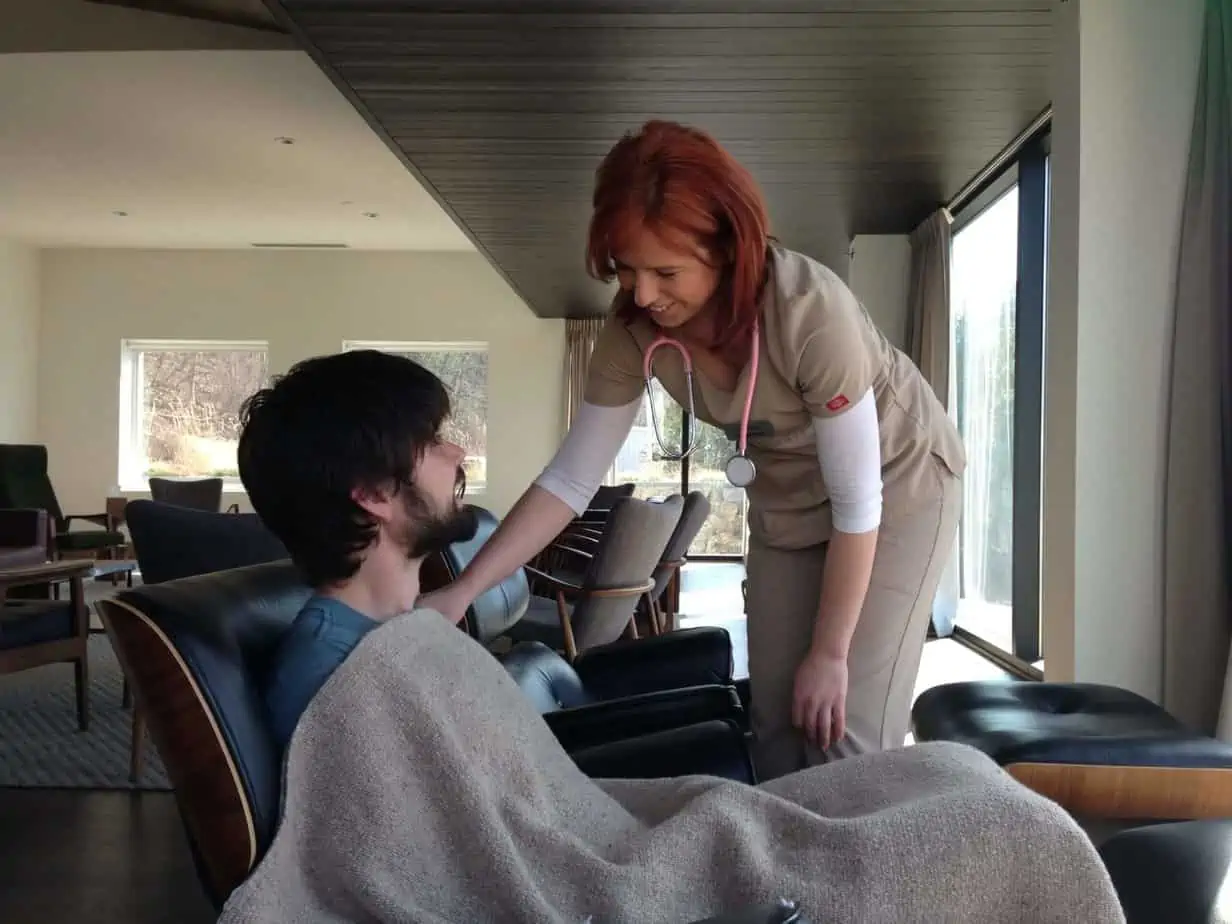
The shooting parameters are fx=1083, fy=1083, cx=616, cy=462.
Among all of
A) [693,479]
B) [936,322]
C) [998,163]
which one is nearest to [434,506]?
[998,163]

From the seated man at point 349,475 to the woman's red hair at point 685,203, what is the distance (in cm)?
32

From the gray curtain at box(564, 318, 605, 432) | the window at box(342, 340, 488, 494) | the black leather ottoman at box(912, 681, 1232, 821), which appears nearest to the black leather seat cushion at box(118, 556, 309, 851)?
the black leather ottoman at box(912, 681, 1232, 821)

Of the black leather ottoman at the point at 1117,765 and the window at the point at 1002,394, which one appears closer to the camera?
the black leather ottoman at the point at 1117,765

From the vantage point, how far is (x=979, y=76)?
171 inches

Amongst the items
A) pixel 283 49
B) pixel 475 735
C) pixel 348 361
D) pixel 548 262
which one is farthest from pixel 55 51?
pixel 475 735

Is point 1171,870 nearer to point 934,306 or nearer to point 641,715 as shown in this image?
point 641,715

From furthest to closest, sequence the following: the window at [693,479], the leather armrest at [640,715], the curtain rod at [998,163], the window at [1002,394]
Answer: the window at [693,479]
the window at [1002,394]
the curtain rod at [998,163]
the leather armrest at [640,715]

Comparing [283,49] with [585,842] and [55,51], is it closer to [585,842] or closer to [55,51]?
[55,51]

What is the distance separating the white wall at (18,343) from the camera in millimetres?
10070

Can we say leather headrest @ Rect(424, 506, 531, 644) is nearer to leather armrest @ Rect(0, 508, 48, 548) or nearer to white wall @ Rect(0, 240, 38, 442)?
leather armrest @ Rect(0, 508, 48, 548)

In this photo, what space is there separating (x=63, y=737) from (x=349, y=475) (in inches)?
127

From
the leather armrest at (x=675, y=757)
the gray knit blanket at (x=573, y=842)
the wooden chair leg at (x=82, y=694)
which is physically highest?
the gray knit blanket at (x=573, y=842)

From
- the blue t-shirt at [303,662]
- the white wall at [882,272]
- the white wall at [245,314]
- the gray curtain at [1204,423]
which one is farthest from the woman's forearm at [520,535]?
the white wall at [245,314]

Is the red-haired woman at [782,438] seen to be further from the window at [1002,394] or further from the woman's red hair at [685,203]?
the window at [1002,394]
